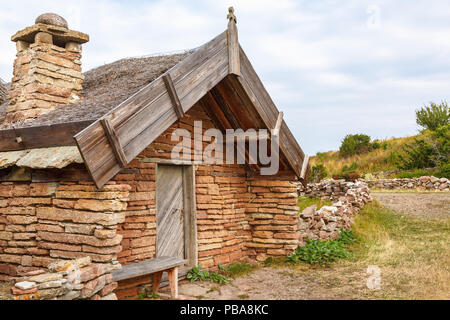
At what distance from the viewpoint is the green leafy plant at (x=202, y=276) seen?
6.69 metres

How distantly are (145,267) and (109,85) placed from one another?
3290 millimetres

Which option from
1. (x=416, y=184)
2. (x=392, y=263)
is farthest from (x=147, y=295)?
(x=416, y=184)

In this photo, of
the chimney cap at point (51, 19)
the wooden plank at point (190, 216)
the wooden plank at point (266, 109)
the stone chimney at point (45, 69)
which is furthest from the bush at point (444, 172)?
the chimney cap at point (51, 19)

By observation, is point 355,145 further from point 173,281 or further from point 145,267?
point 145,267

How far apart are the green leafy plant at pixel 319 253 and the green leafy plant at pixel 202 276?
178cm

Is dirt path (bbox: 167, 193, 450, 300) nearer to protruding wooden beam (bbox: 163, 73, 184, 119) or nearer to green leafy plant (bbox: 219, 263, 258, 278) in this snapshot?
green leafy plant (bbox: 219, 263, 258, 278)

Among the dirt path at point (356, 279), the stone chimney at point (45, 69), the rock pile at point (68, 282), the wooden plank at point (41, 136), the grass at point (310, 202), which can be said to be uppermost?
the stone chimney at point (45, 69)

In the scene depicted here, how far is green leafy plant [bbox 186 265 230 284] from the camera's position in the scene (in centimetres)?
669

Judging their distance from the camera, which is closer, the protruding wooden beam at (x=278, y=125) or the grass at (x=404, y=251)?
the grass at (x=404, y=251)

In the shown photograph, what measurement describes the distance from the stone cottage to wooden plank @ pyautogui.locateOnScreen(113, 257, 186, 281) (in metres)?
0.06

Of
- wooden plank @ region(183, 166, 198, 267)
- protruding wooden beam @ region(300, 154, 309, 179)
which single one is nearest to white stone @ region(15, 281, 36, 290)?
wooden plank @ region(183, 166, 198, 267)

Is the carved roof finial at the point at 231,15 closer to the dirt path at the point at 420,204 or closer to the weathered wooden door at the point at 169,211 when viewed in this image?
the weathered wooden door at the point at 169,211
